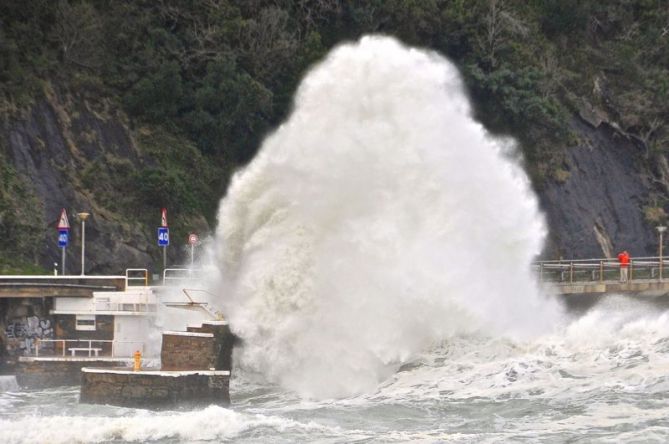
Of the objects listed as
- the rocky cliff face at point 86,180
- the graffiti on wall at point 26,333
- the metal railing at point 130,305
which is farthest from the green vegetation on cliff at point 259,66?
the metal railing at point 130,305

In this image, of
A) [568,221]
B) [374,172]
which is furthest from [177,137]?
[374,172]

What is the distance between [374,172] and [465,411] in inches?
297

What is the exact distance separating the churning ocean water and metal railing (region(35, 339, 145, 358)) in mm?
2319

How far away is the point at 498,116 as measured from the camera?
59625 millimetres

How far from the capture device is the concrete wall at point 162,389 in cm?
2850

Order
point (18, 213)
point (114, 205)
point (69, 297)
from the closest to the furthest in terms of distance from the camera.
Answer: point (69, 297) → point (18, 213) → point (114, 205)

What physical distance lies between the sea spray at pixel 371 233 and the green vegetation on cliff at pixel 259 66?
50.7ft

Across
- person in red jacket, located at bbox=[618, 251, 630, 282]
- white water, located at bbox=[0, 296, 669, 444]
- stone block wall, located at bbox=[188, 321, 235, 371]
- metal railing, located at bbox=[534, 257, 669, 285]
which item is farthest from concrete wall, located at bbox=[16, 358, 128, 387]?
person in red jacket, located at bbox=[618, 251, 630, 282]

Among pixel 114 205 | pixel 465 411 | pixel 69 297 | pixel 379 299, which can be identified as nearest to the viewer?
pixel 465 411

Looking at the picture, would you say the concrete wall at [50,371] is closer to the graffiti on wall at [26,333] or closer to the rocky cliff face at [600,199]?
the graffiti on wall at [26,333]

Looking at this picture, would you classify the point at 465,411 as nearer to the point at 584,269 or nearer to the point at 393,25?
the point at 584,269

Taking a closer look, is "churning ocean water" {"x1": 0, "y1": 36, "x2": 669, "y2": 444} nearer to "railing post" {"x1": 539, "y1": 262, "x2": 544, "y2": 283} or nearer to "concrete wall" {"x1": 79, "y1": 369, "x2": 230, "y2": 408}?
"concrete wall" {"x1": 79, "y1": 369, "x2": 230, "y2": 408}

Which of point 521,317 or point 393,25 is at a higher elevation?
point 393,25

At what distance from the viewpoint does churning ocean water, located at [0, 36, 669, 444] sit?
2906cm
